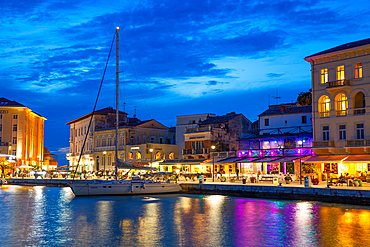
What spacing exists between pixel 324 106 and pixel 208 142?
19581 millimetres

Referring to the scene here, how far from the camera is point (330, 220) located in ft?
83.0

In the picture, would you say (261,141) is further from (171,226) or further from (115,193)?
(171,226)

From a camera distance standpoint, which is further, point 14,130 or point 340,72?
point 14,130

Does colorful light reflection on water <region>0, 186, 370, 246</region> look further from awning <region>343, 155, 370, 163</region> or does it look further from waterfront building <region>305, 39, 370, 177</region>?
waterfront building <region>305, 39, 370, 177</region>

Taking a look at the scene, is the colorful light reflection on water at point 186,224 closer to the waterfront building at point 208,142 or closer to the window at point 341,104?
the window at point 341,104

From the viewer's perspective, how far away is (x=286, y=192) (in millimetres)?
35656

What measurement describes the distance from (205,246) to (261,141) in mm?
34058

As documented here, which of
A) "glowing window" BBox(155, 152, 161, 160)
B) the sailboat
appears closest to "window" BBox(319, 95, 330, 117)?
the sailboat

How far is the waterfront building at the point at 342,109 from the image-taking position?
3931 centimetres

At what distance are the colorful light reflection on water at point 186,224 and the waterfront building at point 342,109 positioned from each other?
9.67 m

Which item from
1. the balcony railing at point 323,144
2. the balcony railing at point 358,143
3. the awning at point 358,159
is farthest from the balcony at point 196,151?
the awning at point 358,159

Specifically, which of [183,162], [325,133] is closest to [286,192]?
[325,133]

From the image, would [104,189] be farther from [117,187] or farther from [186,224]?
[186,224]

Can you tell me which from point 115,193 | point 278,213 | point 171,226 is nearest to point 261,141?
point 115,193
